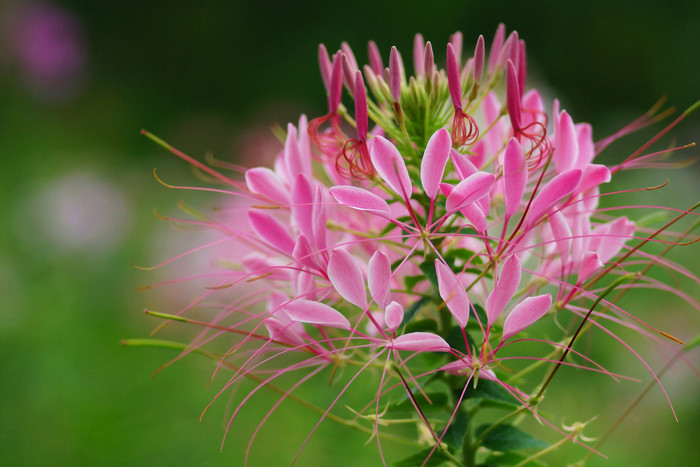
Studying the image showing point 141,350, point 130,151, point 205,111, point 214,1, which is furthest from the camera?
point 214,1

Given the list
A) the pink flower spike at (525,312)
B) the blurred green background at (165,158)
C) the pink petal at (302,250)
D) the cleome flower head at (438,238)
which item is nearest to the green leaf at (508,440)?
the cleome flower head at (438,238)

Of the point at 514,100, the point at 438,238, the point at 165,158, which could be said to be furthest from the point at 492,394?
the point at 165,158

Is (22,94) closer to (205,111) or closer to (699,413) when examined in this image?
(205,111)

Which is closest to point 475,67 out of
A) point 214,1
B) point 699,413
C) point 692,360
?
point 699,413

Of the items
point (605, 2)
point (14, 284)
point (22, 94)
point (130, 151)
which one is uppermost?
point (605, 2)

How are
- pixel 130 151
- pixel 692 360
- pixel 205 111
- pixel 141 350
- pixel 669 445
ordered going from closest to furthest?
pixel 669 445, pixel 141 350, pixel 692 360, pixel 130 151, pixel 205 111

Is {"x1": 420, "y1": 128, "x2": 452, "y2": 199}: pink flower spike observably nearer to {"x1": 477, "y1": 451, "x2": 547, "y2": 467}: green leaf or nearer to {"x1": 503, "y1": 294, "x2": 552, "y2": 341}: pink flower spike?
{"x1": 503, "y1": 294, "x2": 552, "y2": 341}: pink flower spike

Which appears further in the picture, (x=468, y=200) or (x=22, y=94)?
(x=22, y=94)
